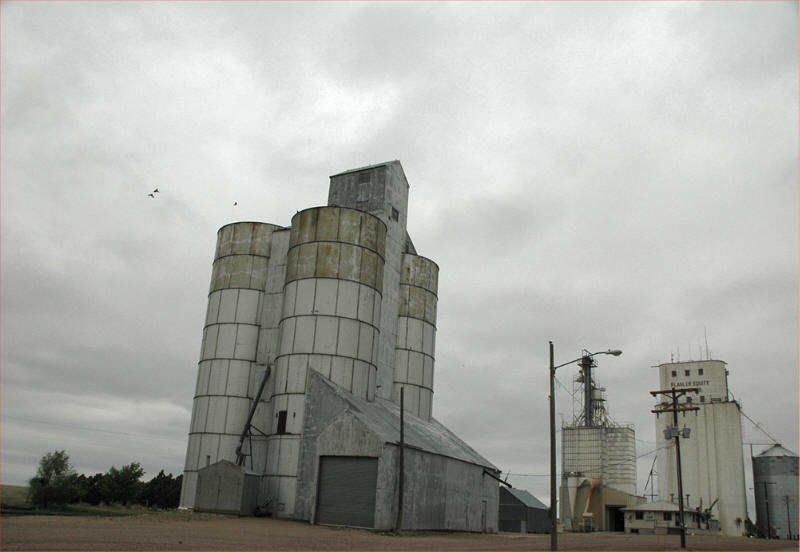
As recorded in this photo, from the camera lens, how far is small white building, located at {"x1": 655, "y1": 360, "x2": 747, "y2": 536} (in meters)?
84.0

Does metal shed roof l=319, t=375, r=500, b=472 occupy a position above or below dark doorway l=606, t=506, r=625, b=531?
above

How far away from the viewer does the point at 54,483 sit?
198 ft

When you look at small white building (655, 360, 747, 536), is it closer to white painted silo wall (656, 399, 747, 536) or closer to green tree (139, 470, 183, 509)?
white painted silo wall (656, 399, 747, 536)

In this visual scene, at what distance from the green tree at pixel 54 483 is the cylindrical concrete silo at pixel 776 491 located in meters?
82.5

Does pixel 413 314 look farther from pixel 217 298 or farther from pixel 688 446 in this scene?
pixel 688 446

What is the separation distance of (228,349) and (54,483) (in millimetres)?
28049

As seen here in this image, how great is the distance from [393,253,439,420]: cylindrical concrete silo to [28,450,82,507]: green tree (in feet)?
108

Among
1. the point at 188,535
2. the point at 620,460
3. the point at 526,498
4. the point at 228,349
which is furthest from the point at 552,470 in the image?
the point at 620,460

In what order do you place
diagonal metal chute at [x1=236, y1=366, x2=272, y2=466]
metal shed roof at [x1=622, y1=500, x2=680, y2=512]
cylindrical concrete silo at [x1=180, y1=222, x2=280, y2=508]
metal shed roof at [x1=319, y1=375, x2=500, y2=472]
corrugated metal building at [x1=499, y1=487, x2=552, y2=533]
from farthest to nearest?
metal shed roof at [x1=622, y1=500, x2=680, y2=512] < corrugated metal building at [x1=499, y1=487, x2=552, y2=533] < cylindrical concrete silo at [x1=180, y1=222, x2=280, y2=508] < diagonal metal chute at [x1=236, y1=366, x2=272, y2=466] < metal shed roof at [x1=319, y1=375, x2=500, y2=472]

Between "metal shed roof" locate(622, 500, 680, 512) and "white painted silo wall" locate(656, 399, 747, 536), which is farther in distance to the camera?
"white painted silo wall" locate(656, 399, 747, 536)

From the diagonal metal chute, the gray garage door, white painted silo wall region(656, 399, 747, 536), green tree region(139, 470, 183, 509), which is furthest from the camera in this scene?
white painted silo wall region(656, 399, 747, 536)

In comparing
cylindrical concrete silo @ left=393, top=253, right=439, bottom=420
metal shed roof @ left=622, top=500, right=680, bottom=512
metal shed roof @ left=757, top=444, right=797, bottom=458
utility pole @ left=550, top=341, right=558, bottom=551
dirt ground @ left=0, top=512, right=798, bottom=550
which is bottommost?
dirt ground @ left=0, top=512, right=798, bottom=550

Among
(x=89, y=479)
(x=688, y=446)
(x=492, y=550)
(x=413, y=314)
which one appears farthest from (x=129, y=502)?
(x=688, y=446)

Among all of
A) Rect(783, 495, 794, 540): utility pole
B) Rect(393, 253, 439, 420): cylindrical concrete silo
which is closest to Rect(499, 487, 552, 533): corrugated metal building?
Rect(393, 253, 439, 420): cylindrical concrete silo
